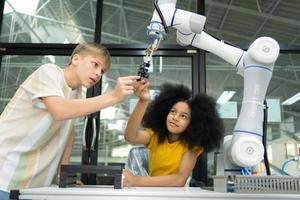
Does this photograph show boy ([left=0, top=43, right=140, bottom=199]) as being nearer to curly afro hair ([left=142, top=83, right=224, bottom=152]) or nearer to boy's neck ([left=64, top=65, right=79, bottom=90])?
boy's neck ([left=64, top=65, right=79, bottom=90])

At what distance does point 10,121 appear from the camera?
1.22m

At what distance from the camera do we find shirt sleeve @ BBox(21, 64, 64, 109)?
113 cm

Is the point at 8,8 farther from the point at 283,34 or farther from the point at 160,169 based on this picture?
the point at 283,34

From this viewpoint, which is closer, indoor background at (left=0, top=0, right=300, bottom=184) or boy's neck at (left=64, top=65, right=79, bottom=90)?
boy's neck at (left=64, top=65, right=79, bottom=90)

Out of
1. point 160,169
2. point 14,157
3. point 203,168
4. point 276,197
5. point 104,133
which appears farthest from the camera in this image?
point 104,133

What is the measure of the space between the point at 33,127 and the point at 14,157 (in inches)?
5.2

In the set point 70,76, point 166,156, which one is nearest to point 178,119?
point 166,156

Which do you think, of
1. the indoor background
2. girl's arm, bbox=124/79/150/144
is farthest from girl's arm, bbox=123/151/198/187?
the indoor background

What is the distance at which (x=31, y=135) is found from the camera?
119 centimetres

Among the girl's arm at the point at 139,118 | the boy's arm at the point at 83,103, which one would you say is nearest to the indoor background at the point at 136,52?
the girl's arm at the point at 139,118

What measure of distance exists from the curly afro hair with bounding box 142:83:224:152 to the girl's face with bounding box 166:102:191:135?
23 mm

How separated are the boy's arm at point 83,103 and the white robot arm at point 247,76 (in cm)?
25

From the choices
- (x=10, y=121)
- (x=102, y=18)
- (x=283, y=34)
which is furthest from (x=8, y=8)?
(x=283, y=34)

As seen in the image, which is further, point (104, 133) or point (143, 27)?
point (143, 27)
